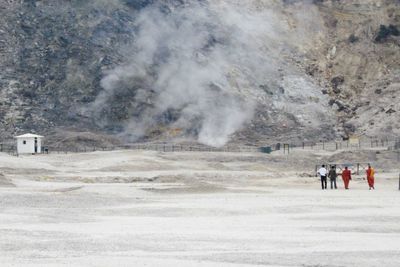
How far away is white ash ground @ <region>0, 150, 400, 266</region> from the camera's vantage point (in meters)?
25.0

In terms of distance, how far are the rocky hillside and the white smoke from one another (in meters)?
0.10

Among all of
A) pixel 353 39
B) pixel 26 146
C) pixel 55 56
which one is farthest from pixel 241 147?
pixel 353 39

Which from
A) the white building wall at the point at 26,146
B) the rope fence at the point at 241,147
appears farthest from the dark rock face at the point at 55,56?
the white building wall at the point at 26,146

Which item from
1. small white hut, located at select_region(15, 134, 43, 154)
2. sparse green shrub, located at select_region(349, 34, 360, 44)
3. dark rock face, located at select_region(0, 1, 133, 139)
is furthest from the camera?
sparse green shrub, located at select_region(349, 34, 360, 44)

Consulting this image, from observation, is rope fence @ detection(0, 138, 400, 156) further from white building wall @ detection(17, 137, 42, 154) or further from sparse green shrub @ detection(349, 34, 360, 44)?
sparse green shrub @ detection(349, 34, 360, 44)

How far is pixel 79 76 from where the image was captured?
87.2 metres

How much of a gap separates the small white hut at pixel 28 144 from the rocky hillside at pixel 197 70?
568 centimetres

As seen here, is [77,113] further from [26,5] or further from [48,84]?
[26,5]

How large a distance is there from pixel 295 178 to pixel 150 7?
37.7 metres

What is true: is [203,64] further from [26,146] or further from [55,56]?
[26,146]

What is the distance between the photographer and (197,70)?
8519 centimetres

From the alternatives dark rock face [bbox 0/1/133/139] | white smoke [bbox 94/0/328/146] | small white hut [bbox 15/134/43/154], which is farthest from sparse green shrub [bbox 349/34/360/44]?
small white hut [bbox 15/134/43/154]

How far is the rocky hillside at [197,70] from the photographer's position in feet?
272

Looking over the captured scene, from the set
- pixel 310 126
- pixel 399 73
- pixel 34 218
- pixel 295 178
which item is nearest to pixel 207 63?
pixel 310 126
